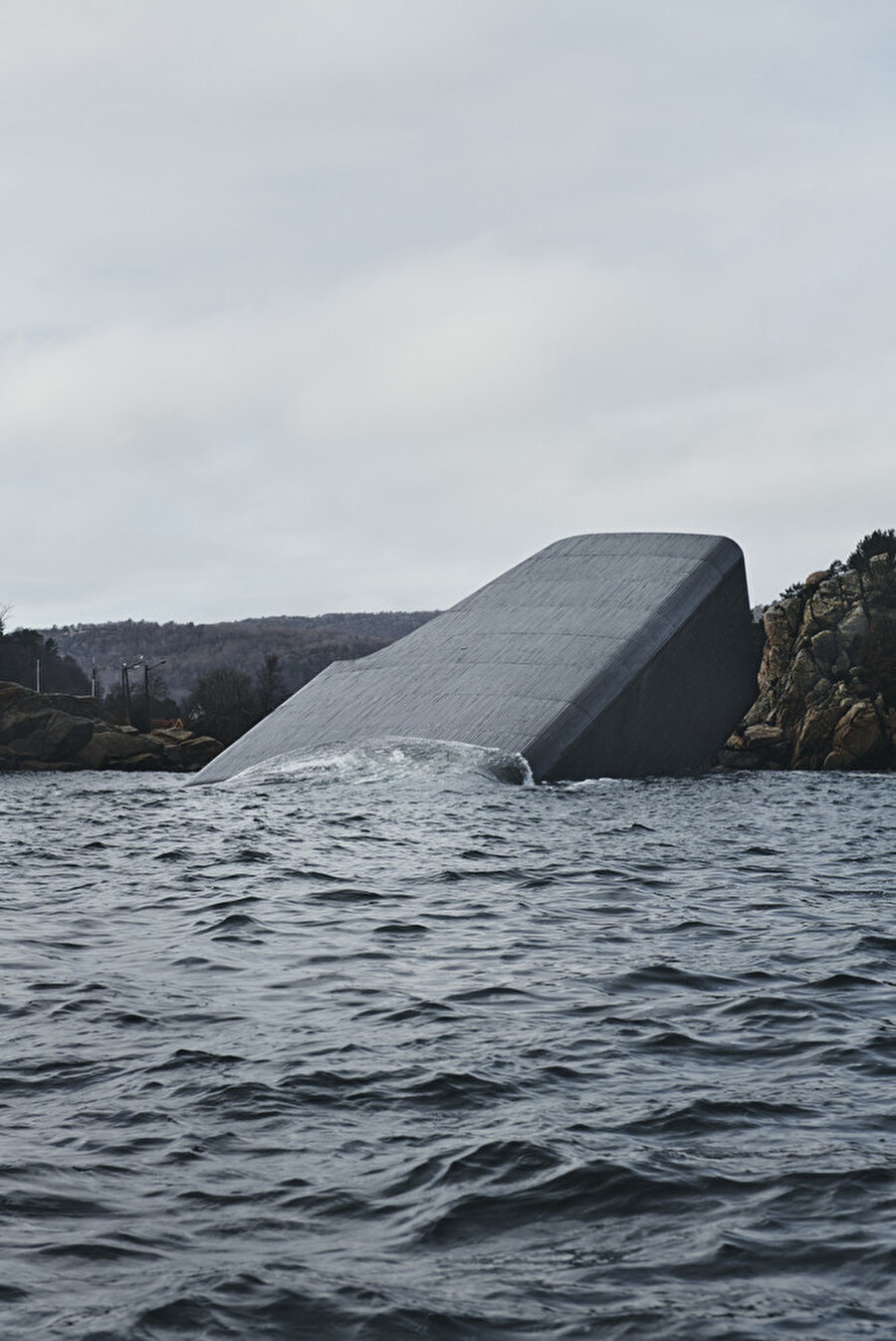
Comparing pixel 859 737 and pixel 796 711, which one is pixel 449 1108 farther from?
pixel 796 711

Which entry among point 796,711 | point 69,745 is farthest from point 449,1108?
point 796,711

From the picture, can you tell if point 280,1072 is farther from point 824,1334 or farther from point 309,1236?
point 824,1334

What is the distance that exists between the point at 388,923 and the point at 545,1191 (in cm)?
686

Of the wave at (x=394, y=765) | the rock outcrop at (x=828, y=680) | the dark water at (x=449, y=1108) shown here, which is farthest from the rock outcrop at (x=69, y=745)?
the dark water at (x=449, y=1108)

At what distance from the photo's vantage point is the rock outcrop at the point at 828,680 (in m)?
64.4

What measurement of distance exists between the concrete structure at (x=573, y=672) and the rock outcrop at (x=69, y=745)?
22.4 meters

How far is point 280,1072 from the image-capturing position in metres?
7.53

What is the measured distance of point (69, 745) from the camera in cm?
6016

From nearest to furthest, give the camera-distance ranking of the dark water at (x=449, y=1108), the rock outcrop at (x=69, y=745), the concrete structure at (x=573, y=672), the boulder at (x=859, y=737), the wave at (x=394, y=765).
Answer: the dark water at (x=449, y=1108) < the wave at (x=394, y=765) < the concrete structure at (x=573, y=672) < the rock outcrop at (x=69, y=745) < the boulder at (x=859, y=737)

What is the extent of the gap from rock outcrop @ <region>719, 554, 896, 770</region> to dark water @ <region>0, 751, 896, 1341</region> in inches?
2004

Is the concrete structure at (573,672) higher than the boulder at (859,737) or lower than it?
higher

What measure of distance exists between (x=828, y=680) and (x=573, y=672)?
127ft

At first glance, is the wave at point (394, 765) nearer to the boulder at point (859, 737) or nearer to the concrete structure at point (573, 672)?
the concrete structure at point (573, 672)

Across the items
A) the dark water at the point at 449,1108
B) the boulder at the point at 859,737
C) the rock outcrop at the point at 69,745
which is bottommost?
the dark water at the point at 449,1108
